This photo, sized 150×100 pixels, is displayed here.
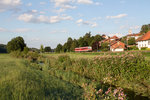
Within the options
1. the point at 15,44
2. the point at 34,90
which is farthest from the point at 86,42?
the point at 34,90

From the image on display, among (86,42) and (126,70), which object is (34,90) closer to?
(126,70)

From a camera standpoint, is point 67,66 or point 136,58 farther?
point 67,66

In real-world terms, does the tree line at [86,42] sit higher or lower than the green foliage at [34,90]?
higher

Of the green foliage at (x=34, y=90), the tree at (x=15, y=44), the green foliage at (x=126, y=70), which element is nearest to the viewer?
the green foliage at (x=34, y=90)

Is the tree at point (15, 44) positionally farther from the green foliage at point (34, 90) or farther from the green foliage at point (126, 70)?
the green foliage at point (34, 90)

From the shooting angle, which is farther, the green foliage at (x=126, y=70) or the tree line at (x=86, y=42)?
the tree line at (x=86, y=42)

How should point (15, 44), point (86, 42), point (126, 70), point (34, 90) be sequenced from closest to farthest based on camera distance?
point (34, 90) < point (126, 70) < point (15, 44) < point (86, 42)

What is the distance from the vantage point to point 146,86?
6.12 metres

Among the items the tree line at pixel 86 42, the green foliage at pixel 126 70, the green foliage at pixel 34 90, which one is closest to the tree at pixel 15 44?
the tree line at pixel 86 42

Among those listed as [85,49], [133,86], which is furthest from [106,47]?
[133,86]

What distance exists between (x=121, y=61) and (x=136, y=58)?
0.80 m

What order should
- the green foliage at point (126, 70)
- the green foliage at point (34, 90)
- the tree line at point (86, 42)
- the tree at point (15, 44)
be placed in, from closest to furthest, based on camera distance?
the green foliage at point (34, 90), the green foliage at point (126, 70), the tree at point (15, 44), the tree line at point (86, 42)

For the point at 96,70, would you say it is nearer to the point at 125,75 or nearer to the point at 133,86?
the point at 125,75

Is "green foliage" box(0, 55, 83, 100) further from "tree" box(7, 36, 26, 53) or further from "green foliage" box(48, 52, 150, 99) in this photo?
"tree" box(7, 36, 26, 53)
